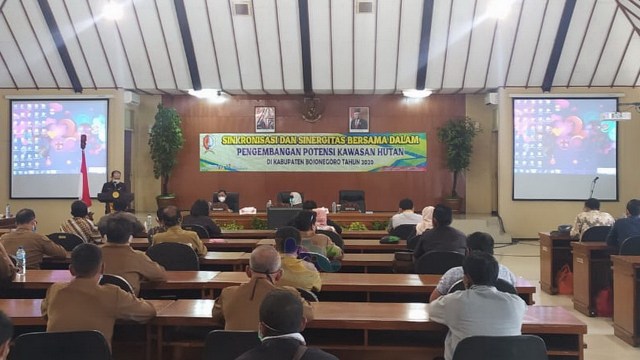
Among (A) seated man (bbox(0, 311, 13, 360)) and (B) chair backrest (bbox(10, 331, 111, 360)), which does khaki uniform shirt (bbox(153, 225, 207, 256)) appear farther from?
(A) seated man (bbox(0, 311, 13, 360))

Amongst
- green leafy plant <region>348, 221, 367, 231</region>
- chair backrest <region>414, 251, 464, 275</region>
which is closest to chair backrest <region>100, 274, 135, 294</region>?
chair backrest <region>414, 251, 464, 275</region>

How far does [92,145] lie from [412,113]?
7.06 m

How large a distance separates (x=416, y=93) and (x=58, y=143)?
7799 mm

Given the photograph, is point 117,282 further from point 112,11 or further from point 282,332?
point 112,11

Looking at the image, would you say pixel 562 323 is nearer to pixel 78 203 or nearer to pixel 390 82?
pixel 78 203

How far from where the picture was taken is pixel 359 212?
9625mm

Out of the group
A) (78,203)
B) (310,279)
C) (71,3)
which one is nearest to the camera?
(310,279)

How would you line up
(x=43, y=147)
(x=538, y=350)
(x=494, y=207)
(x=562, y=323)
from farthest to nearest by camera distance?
(x=494, y=207) → (x=43, y=147) → (x=562, y=323) → (x=538, y=350)

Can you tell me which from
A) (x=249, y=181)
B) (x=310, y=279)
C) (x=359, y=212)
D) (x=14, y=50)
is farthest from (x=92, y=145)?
(x=310, y=279)

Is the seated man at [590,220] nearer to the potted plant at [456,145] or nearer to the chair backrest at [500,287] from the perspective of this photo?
the chair backrest at [500,287]

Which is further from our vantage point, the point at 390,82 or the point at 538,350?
the point at 390,82

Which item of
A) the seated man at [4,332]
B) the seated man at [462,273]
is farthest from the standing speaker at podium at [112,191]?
the seated man at [4,332]

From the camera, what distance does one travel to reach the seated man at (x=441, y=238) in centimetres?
481

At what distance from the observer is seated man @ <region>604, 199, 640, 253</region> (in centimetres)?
570
